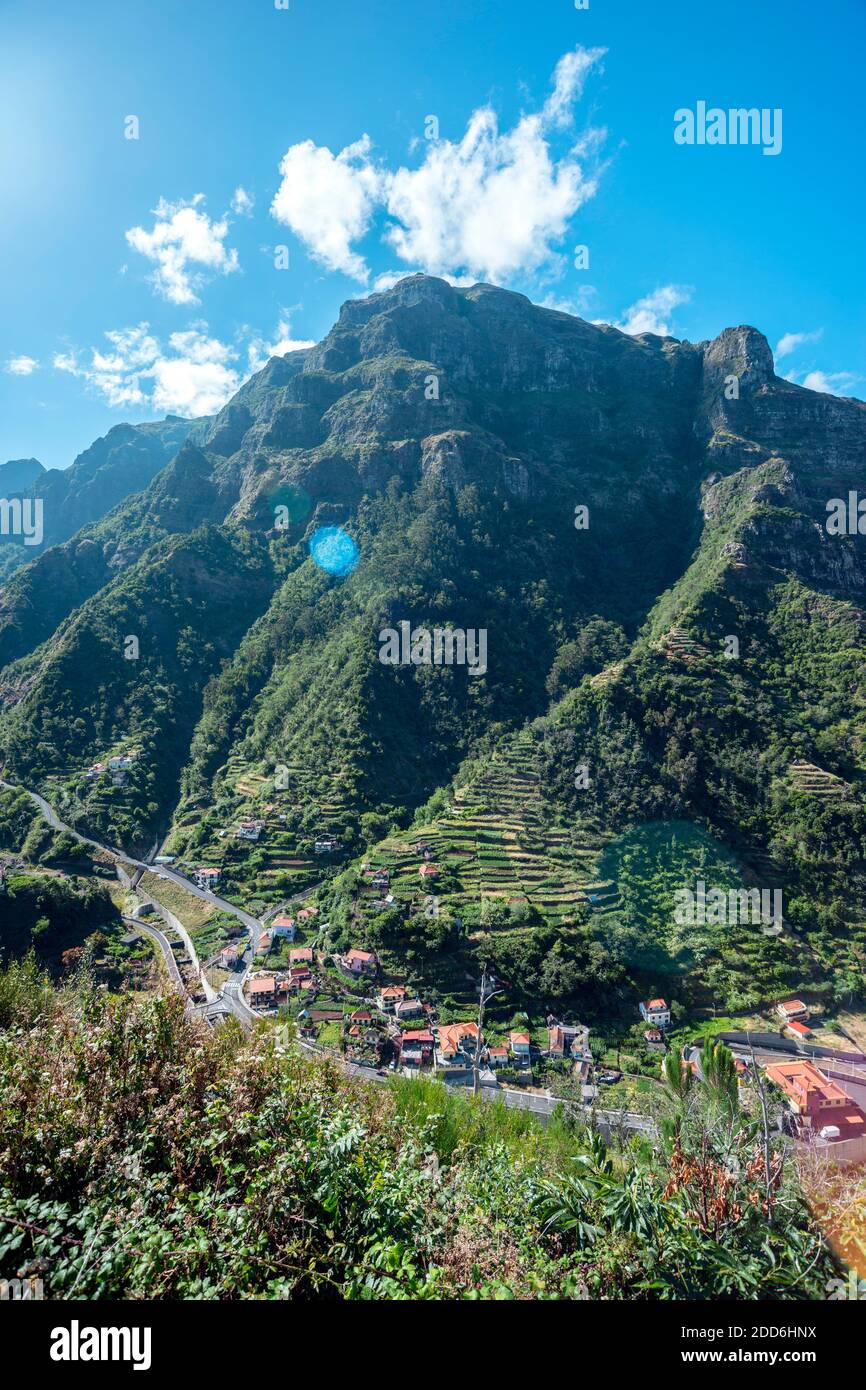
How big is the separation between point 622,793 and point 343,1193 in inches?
1555

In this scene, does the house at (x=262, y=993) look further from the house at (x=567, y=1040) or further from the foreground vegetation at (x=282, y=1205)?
the foreground vegetation at (x=282, y=1205)

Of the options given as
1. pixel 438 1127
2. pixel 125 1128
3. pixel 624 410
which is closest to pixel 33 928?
pixel 438 1127

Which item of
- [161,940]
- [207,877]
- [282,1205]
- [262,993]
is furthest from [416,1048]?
[282,1205]

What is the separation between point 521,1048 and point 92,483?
5793 inches

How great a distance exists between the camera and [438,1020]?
92.1ft

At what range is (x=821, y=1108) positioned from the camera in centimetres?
2127

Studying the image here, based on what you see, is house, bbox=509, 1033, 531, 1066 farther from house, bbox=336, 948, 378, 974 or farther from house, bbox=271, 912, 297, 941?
house, bbox=271, 912, 297, 941

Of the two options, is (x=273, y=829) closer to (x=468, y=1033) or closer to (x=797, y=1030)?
(x=468, y=1033)

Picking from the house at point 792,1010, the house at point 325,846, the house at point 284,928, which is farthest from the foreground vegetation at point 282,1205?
the house at point 325,846

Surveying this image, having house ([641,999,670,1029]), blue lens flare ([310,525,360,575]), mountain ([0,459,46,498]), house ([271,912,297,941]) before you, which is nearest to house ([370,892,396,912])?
house ([271,912,297,941])

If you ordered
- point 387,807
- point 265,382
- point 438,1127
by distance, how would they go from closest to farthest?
point 438,1127, point 387,807, point 265,382

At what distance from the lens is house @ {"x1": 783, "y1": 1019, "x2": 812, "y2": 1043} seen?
26484mm

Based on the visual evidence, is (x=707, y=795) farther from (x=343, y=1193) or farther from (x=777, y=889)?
(x=343, y=1193)

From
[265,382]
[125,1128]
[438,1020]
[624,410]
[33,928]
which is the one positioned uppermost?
[265,382]
